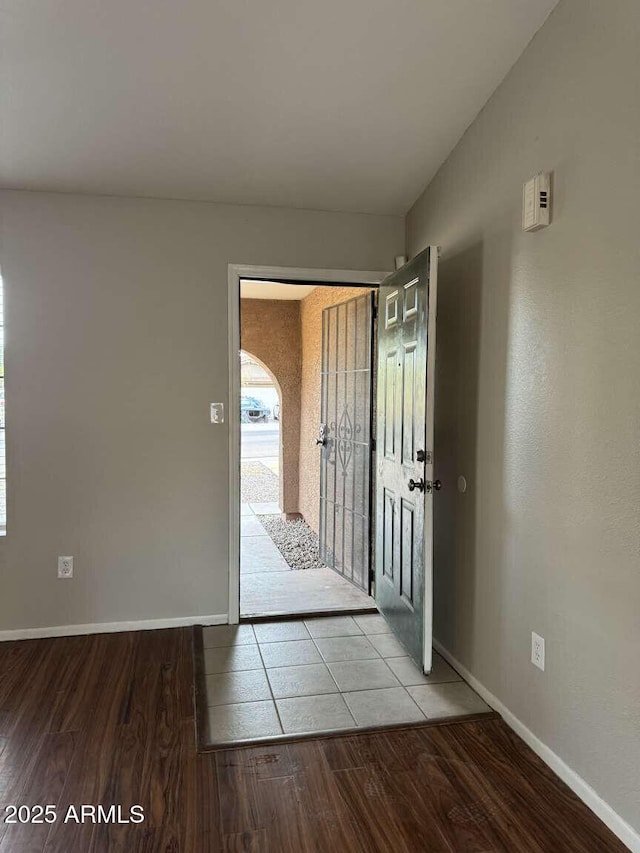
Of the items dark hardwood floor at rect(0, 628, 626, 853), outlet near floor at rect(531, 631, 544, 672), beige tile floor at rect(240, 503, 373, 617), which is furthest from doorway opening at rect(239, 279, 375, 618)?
outlet near floor at rect(531, 631, 544, 672)

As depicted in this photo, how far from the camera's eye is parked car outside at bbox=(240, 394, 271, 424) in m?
12.4

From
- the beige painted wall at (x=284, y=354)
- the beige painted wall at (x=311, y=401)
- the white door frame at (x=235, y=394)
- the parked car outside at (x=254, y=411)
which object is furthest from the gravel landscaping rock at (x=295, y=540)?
the parked car outside at (x=254, y=411)

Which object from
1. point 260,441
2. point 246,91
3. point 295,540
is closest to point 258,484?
point 295,540

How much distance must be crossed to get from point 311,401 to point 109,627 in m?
3.21

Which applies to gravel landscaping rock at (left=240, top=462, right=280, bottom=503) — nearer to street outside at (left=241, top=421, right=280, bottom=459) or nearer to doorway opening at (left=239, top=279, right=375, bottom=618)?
doorway opening at (left=239, top=279, right=375, bottom=618)

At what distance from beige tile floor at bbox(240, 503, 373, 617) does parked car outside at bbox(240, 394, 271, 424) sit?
7.29m

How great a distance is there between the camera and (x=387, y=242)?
373cm

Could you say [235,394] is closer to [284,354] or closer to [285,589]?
[285,589]

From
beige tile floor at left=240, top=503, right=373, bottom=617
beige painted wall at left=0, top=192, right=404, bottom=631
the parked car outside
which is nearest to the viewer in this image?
beige painted wall at left=0, top=192, right=404, bottom=631

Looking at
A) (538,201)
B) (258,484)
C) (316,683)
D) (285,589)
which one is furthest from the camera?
(258,484)

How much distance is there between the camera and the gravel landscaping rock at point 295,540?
15.8 ft

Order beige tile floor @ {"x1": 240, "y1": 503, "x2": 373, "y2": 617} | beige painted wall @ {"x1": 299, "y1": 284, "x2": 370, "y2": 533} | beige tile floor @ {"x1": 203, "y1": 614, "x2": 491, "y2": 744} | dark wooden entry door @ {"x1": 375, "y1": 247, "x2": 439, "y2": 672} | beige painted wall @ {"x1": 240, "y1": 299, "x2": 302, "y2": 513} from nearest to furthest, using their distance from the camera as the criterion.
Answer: beige tile floor @ {"x1": 203, "y1": 614, "x2": 491, "y2": 744}
dark wooden entry door @ {"x1": 375, "y1": 247, "x2": 439, "y2": 672}
beige tile floor @ {"x1": 240, "y1": 503, "x2": 373, "y2": 617}
beige painted wall @ {"x1": 299, "y1": 284, "x2": 370, "y2": 533}
beige painted wall @ {"x1": 240, "y1": 299, "x2": 302, "y2": 513}

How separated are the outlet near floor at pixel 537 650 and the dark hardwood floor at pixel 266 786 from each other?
336 millimetres

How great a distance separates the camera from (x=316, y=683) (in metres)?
2.81
